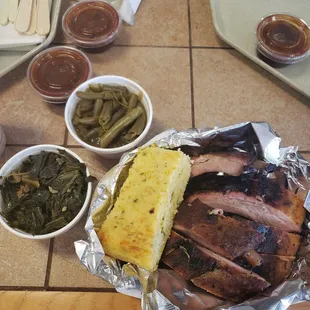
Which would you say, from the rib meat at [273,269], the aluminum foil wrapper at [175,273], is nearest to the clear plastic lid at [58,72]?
the aluminum foil wrapper at [175,273]

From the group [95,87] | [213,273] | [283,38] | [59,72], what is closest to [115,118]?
[95,87]

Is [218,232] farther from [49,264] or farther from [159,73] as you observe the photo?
[159,73]

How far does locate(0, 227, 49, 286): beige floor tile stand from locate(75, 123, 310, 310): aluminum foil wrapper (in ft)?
0.85

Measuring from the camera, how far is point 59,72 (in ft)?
4.92

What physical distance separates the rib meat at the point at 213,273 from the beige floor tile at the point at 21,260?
1.42 ft

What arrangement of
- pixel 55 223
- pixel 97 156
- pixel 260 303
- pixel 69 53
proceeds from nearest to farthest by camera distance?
pixel 260 303
pixel 55 223
pixel 97 156
pixel 69 53

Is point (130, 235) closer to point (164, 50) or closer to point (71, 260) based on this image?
point (71, 260)

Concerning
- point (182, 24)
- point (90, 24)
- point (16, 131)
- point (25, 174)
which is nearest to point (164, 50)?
point (182, 24)

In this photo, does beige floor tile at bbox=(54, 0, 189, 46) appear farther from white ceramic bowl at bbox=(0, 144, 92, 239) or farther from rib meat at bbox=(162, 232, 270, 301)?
rib meat at bbox=(162, 232, 270, 301)

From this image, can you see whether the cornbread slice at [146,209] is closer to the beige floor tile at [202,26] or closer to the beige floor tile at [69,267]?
the beige floor tile at [69,267]

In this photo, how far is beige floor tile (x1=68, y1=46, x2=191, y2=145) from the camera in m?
1.54

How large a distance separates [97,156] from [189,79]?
1.61 ft

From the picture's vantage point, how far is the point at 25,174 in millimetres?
1243

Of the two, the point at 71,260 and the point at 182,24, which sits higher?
the point at 182,24
